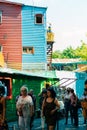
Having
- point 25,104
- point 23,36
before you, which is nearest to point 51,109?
point 25,104

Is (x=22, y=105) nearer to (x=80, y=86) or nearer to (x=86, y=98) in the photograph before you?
(x=86, y=98)

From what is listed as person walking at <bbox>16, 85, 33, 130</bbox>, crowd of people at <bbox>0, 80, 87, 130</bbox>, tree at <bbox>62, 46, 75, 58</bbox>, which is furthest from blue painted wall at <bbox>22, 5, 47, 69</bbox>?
tree at <bbox>62, 46, 75, 58</bbox>

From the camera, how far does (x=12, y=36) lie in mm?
47312

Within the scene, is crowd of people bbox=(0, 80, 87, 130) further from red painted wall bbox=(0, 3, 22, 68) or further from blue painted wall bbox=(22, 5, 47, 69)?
blue painted wall bbox=(22, 5, 47, 69)

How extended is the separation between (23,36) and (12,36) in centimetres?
103

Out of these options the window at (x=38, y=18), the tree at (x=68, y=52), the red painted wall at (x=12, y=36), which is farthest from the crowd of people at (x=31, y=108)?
the tree at (x=68, y=52)

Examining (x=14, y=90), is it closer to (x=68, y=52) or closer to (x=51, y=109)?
(x=51, y=109)

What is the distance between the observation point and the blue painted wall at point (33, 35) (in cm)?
4756

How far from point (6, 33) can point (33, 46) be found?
2.81m

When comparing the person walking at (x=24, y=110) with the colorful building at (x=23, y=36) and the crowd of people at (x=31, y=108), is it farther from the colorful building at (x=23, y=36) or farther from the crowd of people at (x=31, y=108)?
the colorful building at (x=23, y=36)

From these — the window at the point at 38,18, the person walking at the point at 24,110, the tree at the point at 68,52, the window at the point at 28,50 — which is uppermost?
the window at the point at 38,18

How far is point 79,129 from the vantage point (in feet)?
69.9

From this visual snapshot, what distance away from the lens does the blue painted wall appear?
47.6 meters

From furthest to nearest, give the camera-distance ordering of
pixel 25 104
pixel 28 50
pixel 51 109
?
1. pixel 28 50
2. pixel 25 104
3. pixel 51 109
